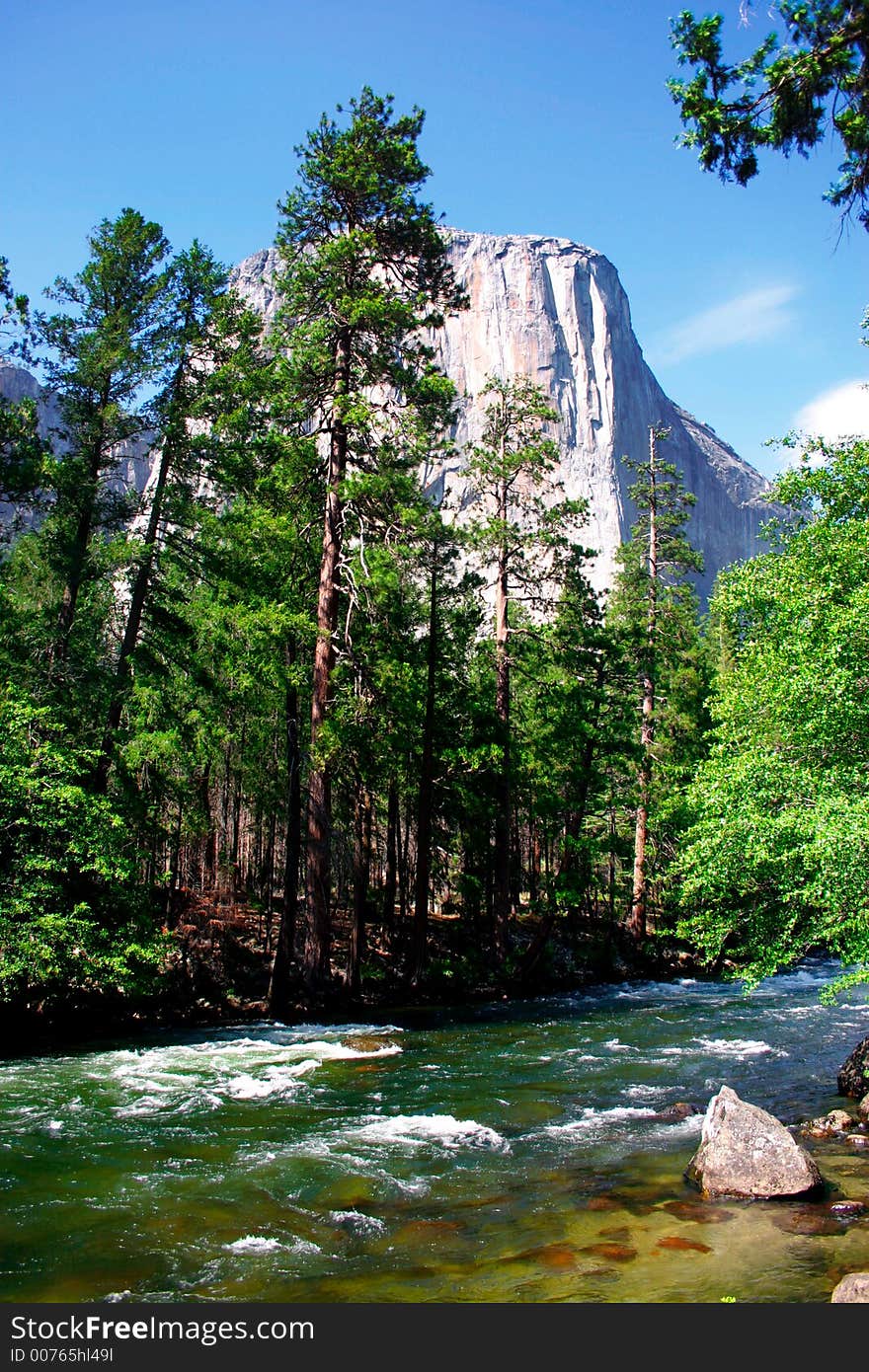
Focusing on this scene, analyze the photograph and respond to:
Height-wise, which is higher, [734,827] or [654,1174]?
[734,827]

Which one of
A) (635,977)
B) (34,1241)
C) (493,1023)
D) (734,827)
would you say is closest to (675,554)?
(635,977)

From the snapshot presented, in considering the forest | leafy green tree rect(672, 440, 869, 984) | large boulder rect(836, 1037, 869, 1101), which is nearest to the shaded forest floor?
the forest

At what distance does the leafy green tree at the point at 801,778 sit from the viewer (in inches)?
406

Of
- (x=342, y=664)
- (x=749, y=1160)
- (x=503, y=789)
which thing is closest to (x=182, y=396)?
(x=342, y=664)

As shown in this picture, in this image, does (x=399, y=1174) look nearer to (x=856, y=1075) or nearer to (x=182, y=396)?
(x=856, y=1075)

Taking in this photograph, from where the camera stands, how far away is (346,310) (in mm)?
18375

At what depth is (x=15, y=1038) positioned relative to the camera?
15.3 metres

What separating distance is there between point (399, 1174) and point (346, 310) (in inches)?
637

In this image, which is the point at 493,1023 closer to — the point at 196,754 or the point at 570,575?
the point at 196,754

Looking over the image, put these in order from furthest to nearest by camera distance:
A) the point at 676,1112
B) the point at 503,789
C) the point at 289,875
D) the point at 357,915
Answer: the point at 503,789, the point at 357,915, the point at 289,875, the point at 676,1112

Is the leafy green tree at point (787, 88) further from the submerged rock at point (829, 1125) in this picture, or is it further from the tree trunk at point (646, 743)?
the tree trunk at point (646, 743)

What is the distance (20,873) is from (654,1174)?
10995mm

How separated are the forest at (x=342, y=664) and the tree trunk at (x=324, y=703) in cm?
8

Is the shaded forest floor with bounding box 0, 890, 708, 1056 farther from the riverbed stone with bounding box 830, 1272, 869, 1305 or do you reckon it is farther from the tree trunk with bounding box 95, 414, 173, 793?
the riverbed stone with bounding box 830, 1272, 869, 1305
